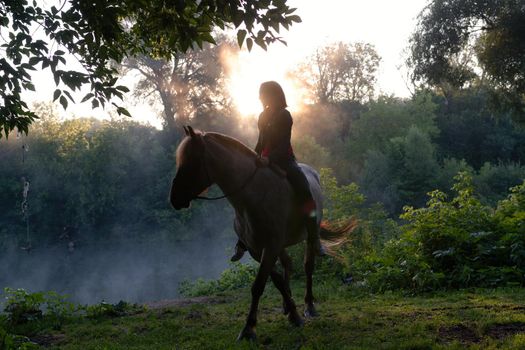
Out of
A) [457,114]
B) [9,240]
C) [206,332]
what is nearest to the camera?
[206,332]

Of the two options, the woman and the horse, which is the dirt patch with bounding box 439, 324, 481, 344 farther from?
the woman

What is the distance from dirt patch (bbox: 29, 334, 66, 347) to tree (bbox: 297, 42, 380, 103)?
4890 cm

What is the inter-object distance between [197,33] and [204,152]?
183cm

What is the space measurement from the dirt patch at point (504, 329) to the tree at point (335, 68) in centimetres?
5004

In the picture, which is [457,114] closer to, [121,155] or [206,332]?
[121,155]

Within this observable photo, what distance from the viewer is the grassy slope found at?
5715 mm

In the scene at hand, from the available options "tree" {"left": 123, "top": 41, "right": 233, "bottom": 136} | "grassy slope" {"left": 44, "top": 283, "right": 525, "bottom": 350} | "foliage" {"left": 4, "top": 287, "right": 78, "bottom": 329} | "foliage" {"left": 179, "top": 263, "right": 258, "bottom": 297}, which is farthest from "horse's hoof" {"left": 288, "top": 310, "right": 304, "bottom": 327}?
"tree" {"left": 123, "top": 41, "right": 233, "bottom": 136}

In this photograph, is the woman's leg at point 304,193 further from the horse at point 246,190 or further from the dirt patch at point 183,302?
the dirt patch at point 183,302

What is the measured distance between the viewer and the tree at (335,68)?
180 feet

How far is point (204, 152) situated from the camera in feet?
20.2

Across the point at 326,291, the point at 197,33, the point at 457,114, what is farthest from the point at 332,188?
the point at 457,114

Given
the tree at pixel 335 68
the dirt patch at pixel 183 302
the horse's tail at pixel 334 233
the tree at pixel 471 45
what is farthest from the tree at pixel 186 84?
the horse's tail at pixel 334 233

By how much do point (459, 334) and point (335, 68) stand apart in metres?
51.5

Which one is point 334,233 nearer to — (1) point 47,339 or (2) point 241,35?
(1) point 47,339
